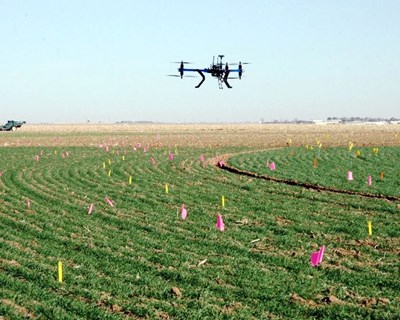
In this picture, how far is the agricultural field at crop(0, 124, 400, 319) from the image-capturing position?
27.3ft

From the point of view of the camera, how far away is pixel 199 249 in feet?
38.1

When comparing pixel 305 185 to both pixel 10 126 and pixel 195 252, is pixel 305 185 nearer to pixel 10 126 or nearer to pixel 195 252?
pixel 195 252

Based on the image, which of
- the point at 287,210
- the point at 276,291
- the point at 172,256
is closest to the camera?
the point at 276,291

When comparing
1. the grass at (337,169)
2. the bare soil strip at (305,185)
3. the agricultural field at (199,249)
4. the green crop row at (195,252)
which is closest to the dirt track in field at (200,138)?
the grass at (337,169)

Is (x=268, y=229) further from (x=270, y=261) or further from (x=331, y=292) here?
(x=331, y=292)

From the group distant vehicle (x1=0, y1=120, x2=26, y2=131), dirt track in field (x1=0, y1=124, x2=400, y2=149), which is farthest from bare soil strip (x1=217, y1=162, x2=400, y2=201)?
distant vehicle (x1=0, y1=120, x2=26, y2=131)

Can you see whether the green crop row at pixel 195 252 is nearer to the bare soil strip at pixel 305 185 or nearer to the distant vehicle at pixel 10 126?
the bare soil strip at pixel 305 185

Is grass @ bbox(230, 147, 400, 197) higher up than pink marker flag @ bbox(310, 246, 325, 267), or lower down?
lower down

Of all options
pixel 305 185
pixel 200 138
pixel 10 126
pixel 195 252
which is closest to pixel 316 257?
pixel 195 252

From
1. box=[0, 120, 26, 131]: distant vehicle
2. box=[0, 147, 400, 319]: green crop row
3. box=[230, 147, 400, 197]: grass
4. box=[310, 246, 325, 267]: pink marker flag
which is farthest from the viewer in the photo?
box=[0, 120, 26, 131]: distant vehicle

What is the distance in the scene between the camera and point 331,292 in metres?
8.97

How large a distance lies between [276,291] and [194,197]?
10115 mm

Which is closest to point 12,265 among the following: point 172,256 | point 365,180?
point 172,256

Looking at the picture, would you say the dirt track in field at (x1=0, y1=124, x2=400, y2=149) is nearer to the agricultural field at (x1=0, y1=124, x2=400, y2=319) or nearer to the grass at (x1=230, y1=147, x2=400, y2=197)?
the grass at (x1=230, y1=147, x2=400, y2=197)
